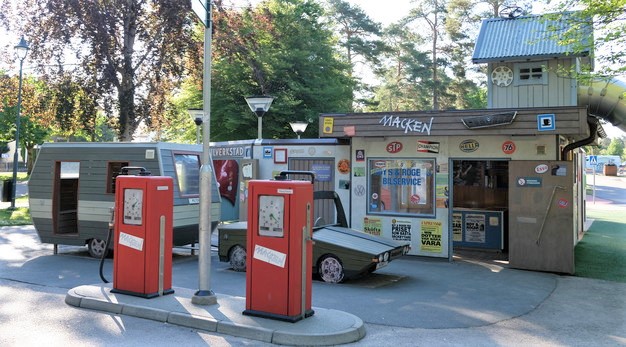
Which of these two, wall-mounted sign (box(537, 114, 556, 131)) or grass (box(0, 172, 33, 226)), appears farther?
grass (box(0, 172, 33, 226))

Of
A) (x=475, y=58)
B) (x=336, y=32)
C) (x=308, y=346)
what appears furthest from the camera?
(x=336, y=32)

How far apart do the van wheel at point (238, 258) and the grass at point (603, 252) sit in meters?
6.31

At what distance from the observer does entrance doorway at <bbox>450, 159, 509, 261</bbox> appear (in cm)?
1223

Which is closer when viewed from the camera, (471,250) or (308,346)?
(308,346)

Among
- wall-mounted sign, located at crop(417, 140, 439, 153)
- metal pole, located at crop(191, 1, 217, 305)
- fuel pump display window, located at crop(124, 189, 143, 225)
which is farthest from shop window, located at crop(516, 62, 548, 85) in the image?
fuel pump display window, located at crop(124, 189, 143, 225)

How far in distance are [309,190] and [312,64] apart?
24769 mm

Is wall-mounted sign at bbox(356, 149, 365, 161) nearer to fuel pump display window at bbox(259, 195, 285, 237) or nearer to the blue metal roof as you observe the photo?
the blue metal roof

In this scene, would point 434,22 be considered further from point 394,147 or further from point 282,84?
point 394,147

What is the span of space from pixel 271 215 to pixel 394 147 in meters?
6.03

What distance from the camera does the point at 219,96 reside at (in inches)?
1113

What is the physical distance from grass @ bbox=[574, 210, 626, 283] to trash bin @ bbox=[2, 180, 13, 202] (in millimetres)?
20917

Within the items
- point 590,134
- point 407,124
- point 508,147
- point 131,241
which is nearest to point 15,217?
point 131,241

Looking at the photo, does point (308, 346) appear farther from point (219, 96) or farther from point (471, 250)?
point (219, 96)

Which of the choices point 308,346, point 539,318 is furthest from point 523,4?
point 308,346
